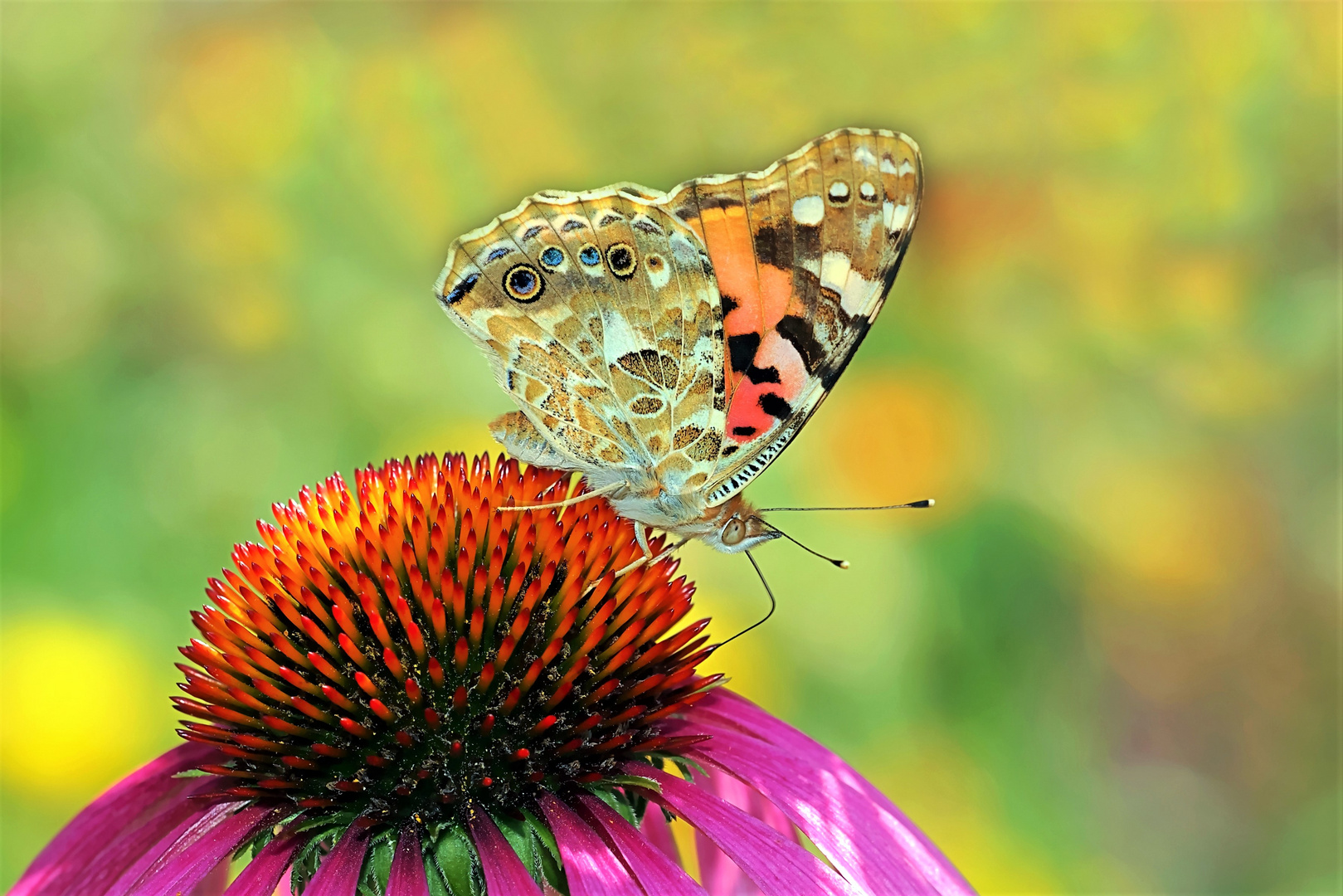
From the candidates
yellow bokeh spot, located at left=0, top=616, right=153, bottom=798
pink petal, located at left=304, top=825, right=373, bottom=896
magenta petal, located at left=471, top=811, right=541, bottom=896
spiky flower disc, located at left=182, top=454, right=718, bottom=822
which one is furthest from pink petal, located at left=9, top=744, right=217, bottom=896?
yellow bokeh spot, located at left=0, top=616, right=153, bottom=798

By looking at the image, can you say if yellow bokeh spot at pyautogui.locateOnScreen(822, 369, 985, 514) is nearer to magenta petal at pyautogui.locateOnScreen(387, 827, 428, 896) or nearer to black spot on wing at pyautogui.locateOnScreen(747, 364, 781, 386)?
black spot on wing at pyautogui.locateOnScreen(747, 364, 781, 386)

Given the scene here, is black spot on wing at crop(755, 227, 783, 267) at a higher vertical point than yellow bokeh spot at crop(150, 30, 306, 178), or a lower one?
lower

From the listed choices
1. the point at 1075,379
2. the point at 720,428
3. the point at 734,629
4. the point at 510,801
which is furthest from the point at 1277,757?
the point at 510,801

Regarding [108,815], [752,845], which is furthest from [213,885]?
[752,845]

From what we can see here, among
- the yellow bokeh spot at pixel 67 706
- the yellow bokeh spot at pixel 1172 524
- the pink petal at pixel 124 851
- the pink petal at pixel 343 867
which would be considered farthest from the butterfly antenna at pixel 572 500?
the yellow bokeh spot at pixel 1172 524

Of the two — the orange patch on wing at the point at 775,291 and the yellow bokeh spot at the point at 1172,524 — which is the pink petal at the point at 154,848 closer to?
the orange patch on wing at the point at 775,291

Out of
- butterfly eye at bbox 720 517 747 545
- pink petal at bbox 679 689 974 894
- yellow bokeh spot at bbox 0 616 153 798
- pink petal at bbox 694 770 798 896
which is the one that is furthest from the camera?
yellow bokeh spot at bbox 0 616 153 798

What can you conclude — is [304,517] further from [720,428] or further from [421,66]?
[421,66]

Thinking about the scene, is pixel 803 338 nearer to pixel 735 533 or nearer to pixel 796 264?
pixel 796 264
